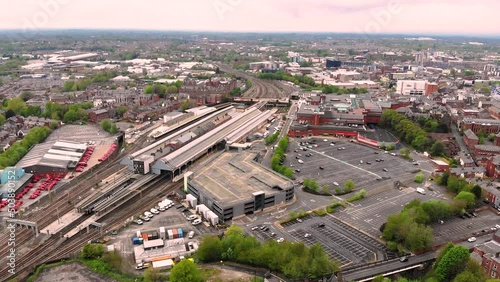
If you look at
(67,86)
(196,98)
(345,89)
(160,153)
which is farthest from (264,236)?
(67,86)

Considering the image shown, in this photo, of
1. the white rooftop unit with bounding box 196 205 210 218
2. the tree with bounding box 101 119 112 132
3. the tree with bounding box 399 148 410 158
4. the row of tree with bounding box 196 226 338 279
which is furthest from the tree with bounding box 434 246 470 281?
the tree with bounding box 101 119 112 132

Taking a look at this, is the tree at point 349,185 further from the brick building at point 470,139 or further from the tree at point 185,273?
the brick building at point 470,139

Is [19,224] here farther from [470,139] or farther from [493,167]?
[470,139]

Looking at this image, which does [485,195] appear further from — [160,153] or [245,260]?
[160,153]

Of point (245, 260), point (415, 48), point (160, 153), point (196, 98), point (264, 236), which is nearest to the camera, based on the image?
point (245, 260)

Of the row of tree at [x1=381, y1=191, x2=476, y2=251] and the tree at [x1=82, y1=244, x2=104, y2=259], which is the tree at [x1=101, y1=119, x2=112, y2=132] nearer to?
the tree at [x1=82, y1=244, x2=104, y2=259]

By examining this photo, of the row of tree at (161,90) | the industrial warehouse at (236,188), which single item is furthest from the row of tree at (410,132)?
the row of tree at (161,90)
